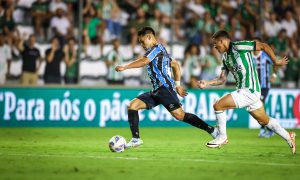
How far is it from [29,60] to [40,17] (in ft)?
4.39

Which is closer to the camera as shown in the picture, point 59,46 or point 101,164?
point 101,164

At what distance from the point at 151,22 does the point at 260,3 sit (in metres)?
3.28

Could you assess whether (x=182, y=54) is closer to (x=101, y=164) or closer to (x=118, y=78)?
(x=118, y=78)

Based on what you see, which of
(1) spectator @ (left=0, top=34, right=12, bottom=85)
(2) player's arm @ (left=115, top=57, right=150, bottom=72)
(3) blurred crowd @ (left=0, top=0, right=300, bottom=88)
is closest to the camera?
(2) player's arm @ (left=115, top=57, right=150, bottom=72)

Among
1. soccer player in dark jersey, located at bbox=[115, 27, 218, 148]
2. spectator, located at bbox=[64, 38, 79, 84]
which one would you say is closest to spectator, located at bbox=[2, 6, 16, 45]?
spectator, located at bbox=[64, 38, 79, 84]

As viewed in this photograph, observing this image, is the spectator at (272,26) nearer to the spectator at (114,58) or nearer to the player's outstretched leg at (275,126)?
the spectator at (114,58)

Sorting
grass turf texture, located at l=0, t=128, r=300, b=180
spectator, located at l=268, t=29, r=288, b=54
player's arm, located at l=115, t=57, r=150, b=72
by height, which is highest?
spectator, located at l=268, t=29, r=288, b=54

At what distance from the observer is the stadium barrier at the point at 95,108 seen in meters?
20.0

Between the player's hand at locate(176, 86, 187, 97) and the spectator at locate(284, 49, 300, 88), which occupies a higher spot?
the spectator at locate(284, 49, 300, 88)

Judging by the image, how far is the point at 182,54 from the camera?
21.5 m

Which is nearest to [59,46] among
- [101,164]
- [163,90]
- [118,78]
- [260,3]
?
[118,78]

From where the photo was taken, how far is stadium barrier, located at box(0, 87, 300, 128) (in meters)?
20.0

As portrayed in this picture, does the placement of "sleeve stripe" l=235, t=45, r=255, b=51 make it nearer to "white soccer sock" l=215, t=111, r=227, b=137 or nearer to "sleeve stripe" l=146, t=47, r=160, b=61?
"white soccer sock" l=215, t=111, r=227, b=137

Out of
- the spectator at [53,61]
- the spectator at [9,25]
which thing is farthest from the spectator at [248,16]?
the spectator at [9,25]
